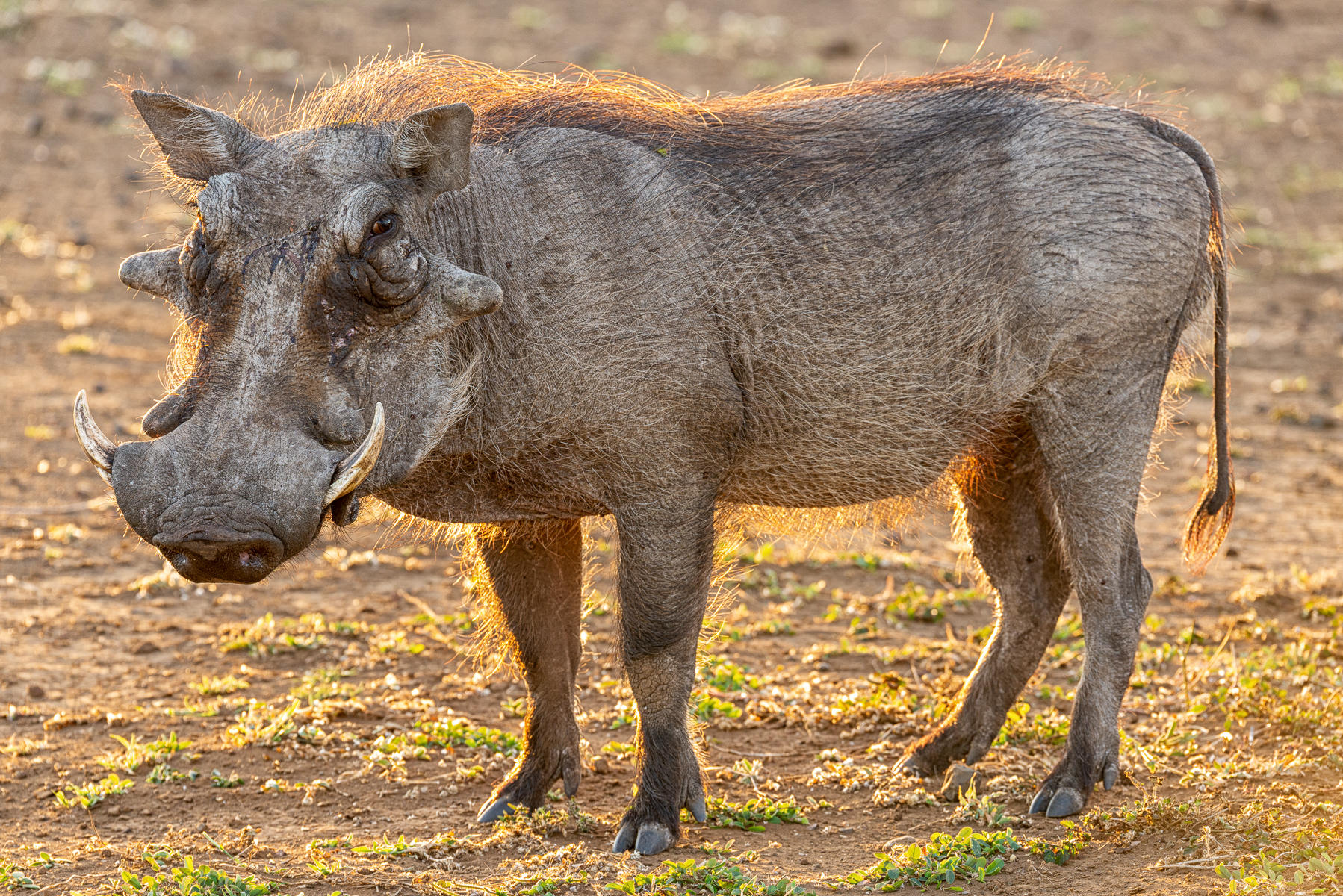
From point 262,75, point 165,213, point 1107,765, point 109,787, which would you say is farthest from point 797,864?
point 262,75

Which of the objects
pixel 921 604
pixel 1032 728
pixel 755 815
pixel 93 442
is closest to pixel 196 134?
pixel 93 442

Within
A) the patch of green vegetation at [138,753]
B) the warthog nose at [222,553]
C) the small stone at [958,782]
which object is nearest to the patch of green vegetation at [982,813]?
the small stone at [958,782]

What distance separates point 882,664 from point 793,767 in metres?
0.94

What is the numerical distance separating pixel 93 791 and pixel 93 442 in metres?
1.36

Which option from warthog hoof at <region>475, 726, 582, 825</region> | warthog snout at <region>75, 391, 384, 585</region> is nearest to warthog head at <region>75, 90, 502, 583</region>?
warthog snout at <region>75, 391, 384, 585</region>

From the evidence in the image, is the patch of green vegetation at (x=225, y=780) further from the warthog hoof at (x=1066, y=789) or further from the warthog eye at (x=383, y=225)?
the warthog hoof at (x=1066, y=789)

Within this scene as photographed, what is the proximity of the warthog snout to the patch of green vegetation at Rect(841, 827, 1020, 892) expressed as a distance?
5.05 feet

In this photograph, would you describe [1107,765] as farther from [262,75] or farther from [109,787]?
[262,75]

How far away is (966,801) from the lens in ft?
13.7

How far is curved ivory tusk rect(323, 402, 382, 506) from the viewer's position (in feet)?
10.7

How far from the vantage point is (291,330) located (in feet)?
11.2

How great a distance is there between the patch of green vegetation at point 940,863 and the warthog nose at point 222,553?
5.12 feet

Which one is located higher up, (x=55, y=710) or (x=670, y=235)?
(x=670, y=235)

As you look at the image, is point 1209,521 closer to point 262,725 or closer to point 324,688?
point 324,688
